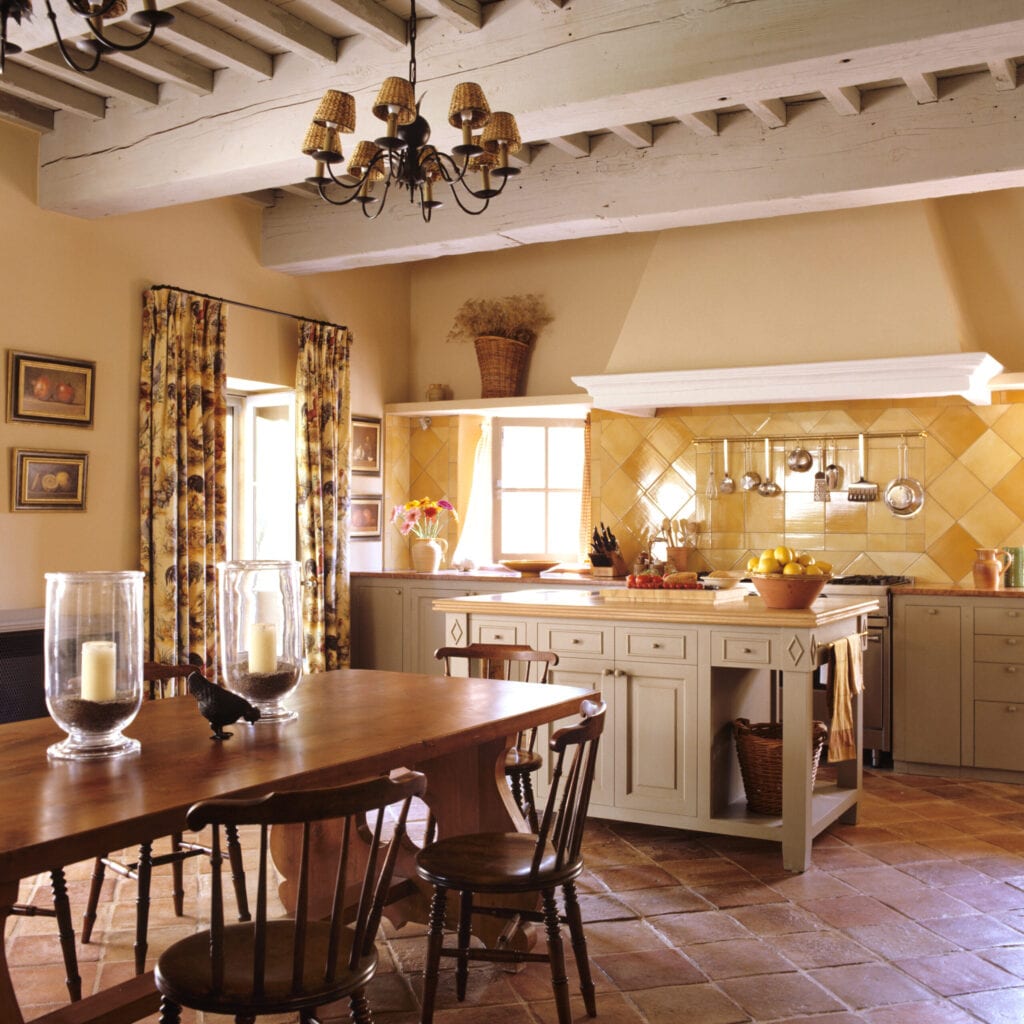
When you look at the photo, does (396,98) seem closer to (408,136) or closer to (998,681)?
(408,136)

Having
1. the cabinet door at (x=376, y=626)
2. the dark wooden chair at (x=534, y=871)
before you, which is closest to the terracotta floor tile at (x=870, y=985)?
the dark wooden chair at (x=534, y=871)

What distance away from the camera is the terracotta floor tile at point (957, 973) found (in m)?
3.03

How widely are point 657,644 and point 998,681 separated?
2.21 metres

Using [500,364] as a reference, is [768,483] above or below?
below

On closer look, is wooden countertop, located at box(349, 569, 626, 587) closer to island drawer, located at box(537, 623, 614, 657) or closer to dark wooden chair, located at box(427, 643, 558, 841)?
island drawer, located at box(537, 623, 614, 657)

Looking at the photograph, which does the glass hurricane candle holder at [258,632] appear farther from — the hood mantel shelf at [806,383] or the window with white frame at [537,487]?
the window with white frame at [537,487]

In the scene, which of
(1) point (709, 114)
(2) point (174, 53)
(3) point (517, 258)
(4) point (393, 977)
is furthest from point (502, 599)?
(3) point (517, 258)

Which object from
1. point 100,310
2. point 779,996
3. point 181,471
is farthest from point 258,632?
point 100,310

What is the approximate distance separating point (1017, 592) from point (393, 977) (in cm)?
385

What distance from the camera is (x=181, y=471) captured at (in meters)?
5.57

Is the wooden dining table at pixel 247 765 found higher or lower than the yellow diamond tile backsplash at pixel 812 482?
lower

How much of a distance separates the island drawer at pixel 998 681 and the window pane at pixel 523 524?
3079mm

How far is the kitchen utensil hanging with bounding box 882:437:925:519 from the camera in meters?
6.23

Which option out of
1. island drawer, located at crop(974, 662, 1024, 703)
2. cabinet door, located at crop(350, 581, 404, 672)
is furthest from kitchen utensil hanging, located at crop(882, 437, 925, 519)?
cabinet door, located at crop(350, 581, 404, 672)
